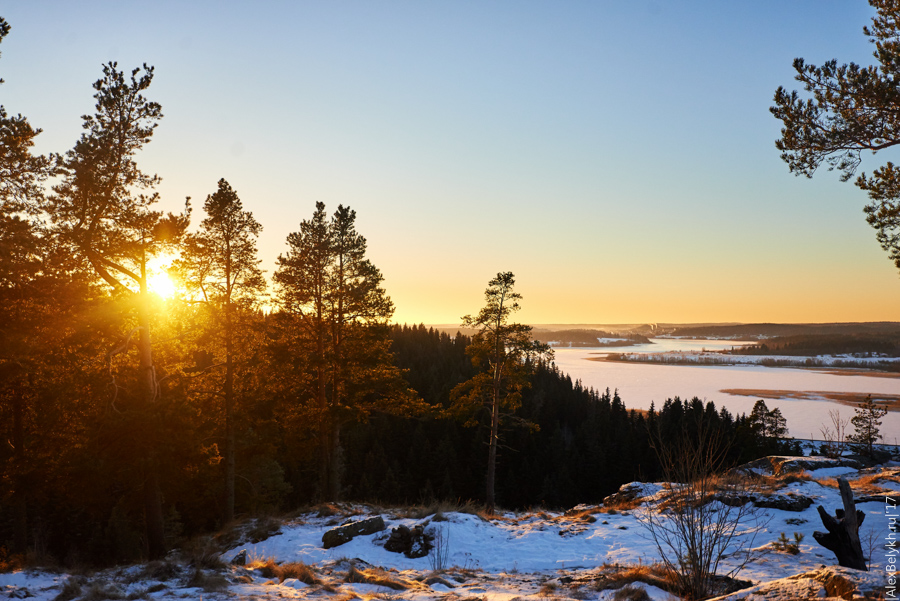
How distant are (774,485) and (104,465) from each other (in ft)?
68.1

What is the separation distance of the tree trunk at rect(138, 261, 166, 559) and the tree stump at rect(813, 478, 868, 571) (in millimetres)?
14978

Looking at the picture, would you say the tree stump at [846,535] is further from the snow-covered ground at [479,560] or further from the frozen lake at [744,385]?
the frozen lake at [744,385]

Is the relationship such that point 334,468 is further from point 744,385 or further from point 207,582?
point 744,385

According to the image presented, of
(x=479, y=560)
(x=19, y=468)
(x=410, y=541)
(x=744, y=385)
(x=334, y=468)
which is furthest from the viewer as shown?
(x=744, y=385)

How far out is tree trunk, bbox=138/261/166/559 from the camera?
12.9 m

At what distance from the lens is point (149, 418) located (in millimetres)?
12930

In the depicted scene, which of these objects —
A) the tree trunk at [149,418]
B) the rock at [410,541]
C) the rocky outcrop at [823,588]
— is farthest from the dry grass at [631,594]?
the tree trunk at [149,418]

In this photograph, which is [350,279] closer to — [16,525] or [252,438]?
[252,438]

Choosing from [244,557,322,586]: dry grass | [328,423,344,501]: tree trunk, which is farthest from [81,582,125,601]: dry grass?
[328,423,344,501]: tree trunk

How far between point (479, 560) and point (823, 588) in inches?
298

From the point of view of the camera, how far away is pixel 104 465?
1496 cm

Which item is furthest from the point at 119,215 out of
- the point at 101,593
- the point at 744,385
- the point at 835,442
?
the point at 744,385

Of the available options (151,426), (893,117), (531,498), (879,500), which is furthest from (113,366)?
(531,498)

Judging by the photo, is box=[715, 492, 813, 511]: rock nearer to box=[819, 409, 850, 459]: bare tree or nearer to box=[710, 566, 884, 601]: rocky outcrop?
box=[710, 566, 884, 601]: rocky outcrop
